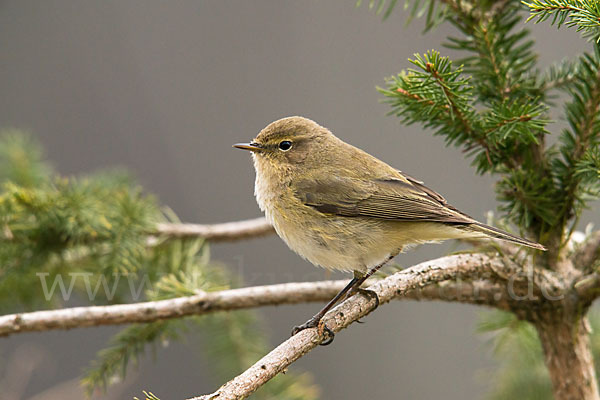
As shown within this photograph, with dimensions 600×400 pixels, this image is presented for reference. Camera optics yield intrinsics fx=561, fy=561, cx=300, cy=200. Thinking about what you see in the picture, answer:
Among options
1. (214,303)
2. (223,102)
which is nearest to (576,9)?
(214,303)

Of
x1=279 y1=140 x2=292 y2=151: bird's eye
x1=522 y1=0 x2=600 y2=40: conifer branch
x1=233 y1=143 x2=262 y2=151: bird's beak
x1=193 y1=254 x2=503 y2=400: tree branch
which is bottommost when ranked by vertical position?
x1=193 y1=254 x2=503 y2=400: tree branch

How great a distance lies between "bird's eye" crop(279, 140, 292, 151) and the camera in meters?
2.57

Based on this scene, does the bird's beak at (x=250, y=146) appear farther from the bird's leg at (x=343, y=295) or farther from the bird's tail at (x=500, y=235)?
the bird's tail at (x=500, y=235)

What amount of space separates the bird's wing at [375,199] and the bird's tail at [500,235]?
0.16m

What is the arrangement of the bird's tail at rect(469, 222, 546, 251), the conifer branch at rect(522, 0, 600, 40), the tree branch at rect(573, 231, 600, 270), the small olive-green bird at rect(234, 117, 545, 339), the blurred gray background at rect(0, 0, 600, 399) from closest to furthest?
the conifer branch at rect(522, 0, 600, 40)
the bird's tail at rect(469, 222, 546, 251)
the tree branch at rect(573, 231, 600, 270)
the small olive-green bird at rect(234, 117, 545, 339)
the blurred gray background at rect(0, 0, 600, 399)

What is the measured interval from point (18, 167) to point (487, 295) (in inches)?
86.3

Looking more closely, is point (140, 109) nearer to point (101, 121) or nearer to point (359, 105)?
point (101, 121)

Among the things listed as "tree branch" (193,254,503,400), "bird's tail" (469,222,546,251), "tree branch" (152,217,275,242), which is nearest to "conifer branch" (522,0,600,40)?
"bird's tail" (469,222,546,251)

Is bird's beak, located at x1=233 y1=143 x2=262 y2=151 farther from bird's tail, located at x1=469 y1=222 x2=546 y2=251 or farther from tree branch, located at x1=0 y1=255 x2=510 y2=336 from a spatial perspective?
bird's tail, located at x1=469 y1=222 x2=546 y2=251

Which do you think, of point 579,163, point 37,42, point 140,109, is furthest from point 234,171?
point 579,163

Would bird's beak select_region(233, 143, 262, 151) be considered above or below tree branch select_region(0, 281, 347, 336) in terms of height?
above

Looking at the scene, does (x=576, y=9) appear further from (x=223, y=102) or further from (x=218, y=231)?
(x=223, y=102)

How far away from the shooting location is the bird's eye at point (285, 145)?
2.57 metres

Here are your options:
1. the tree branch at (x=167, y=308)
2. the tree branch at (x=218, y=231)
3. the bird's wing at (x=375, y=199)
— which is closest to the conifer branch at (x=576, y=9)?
the bird's wing at (x=375, y=199)
